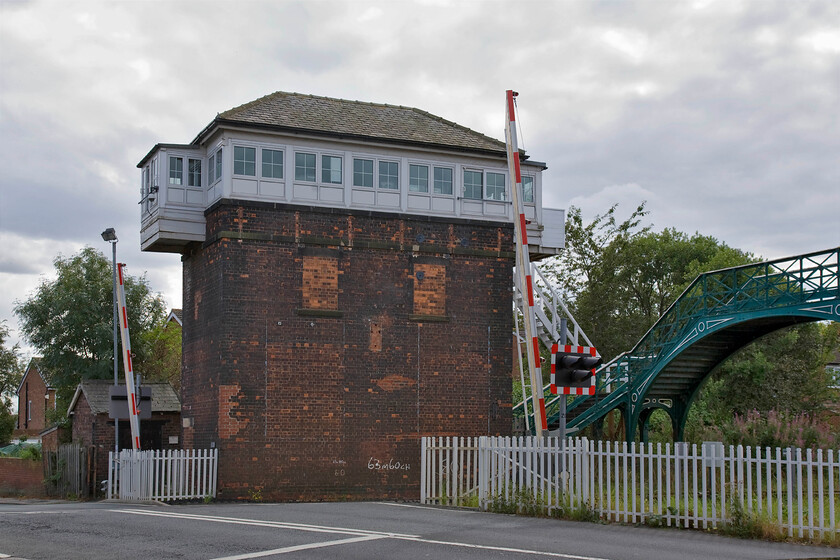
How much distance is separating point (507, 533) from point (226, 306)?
12.4 metres

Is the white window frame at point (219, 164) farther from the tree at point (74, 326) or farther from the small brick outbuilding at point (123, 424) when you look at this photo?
the tree at point (74, 326)

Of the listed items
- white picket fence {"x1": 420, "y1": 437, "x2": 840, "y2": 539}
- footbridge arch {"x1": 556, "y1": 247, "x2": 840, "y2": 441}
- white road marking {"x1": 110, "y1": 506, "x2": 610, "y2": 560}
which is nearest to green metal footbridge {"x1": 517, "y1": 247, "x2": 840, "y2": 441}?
footbridge arch {"x1": 556, "y1": 247, "x2": 840, "y2": 441}

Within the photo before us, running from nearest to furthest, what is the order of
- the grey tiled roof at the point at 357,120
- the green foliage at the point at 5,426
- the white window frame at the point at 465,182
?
the grey tiled roof at the point at 357,120
the white window frame at the point at 465,182
the green foliage at the point at 5,426

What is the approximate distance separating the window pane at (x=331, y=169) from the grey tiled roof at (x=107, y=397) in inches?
379

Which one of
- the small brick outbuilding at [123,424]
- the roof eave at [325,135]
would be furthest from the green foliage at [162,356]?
the roof eave at [325,135]

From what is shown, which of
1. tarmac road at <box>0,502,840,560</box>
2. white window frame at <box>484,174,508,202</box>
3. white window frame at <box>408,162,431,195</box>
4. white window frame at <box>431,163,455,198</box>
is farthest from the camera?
white window frame at <box>484,174,508,202</box>

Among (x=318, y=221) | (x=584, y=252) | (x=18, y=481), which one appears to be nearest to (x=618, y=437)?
(x=584, y=252)

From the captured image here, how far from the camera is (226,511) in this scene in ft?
57.6

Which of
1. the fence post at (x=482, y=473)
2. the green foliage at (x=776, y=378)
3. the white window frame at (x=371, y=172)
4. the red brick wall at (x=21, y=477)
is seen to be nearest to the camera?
the fence post at (x=482, y=473)

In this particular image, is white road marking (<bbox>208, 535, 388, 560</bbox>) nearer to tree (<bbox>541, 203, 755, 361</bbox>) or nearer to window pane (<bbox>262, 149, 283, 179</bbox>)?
window pane (<bbox>262, 149, 283, 179</bbox>)

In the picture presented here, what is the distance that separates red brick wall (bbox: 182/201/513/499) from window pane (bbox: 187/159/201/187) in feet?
3.72

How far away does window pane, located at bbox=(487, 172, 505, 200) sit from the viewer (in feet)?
87.9

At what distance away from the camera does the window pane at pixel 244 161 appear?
2436 centimetres

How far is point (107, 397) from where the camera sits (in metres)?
30.6
